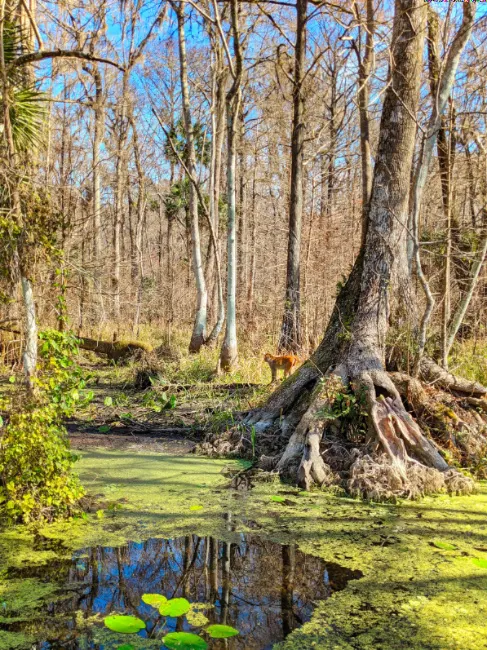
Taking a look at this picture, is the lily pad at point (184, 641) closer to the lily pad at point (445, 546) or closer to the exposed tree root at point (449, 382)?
the lily pad at point (445, 546)

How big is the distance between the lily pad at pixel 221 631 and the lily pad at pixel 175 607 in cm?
18

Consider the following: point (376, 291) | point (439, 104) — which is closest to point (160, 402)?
point (376, 291)

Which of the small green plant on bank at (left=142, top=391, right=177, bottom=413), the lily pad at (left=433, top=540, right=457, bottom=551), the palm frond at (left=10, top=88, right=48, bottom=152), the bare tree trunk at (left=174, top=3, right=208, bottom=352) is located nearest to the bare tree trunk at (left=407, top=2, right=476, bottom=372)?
the lily pad at (left=433, top=540, right=457, bottom=551)

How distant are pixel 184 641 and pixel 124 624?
31cm

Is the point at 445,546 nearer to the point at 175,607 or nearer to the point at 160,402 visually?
the point at 175,607

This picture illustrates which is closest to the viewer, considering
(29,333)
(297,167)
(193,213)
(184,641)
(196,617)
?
(184,641)

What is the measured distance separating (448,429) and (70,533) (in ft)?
11.9

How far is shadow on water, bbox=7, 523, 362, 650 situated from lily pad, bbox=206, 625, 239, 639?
3 cm

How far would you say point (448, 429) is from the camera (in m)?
5.45

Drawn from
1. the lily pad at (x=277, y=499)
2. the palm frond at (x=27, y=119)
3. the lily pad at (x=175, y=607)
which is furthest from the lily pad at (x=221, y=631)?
the palm frond at (x=27, y=119)

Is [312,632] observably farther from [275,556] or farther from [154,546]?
[154,546]

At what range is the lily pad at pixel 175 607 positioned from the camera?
2.66 meters

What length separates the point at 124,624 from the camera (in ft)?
8.30

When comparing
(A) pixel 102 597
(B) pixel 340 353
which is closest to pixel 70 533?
(A) pixel 102 597
